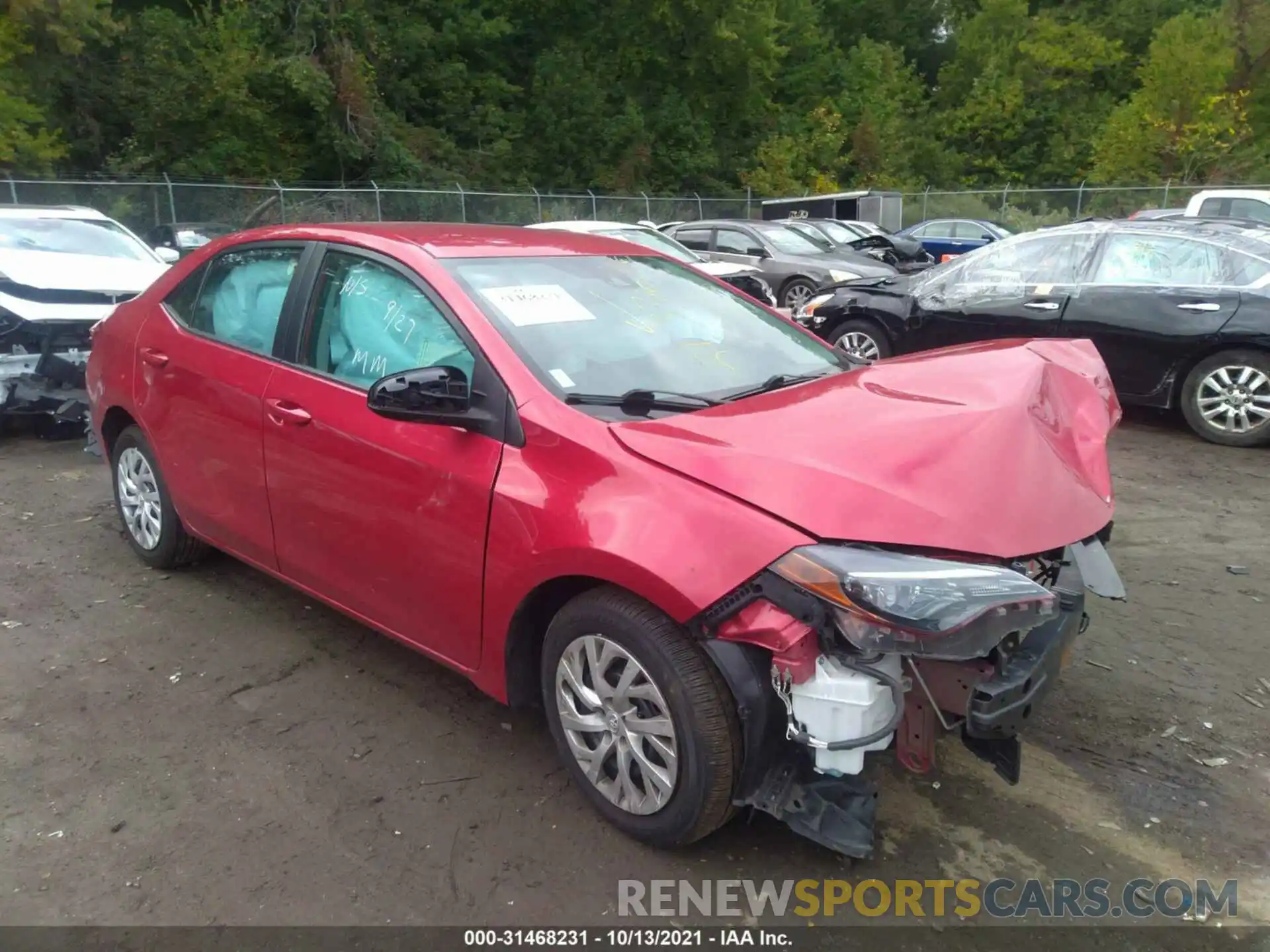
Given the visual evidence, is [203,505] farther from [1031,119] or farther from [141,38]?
[1031,119]

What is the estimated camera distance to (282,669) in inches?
155

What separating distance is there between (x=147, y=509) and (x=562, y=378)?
2.76 meters

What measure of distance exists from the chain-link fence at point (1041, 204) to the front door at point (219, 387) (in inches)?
1031

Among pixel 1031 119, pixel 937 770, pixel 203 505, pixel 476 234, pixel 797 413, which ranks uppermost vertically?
pixel 1031 119

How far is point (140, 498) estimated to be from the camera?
15.9ft

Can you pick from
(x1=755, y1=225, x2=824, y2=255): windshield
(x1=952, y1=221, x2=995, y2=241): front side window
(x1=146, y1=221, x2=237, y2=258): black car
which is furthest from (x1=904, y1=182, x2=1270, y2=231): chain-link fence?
(x1=146, y1=221, x2=237, y2=258): black car

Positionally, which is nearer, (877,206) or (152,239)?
(152,239)

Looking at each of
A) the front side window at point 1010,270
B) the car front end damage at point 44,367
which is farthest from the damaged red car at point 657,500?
the front side window at point 1010,270

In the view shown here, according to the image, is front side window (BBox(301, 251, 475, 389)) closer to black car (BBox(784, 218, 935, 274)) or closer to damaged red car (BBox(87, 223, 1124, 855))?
damaged red car (BBox(87, 223, 1124, 855))

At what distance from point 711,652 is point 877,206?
86.9 ft

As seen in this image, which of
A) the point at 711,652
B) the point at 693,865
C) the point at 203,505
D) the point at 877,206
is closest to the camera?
the point at 711,652

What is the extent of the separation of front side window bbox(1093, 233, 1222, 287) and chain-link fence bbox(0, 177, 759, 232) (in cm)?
1250

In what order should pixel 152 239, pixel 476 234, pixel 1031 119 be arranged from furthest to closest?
pixel 1031 119 → pixel 152 239 → pixel 476 234

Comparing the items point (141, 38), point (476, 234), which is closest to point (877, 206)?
Result: point (141, 38)
